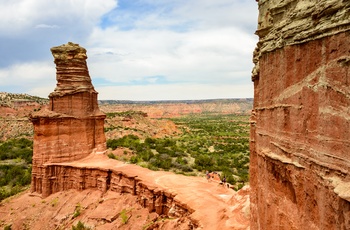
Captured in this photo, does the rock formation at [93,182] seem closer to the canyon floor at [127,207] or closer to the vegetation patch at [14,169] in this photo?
the canyon floor at [127,207]

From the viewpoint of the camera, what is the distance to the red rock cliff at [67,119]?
22.6 metres

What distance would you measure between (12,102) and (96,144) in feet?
212

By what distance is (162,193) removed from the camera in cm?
1605

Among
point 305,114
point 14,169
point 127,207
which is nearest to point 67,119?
point 127,207

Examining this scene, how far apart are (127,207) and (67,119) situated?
9.86 metres

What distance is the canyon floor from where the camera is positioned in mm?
13258

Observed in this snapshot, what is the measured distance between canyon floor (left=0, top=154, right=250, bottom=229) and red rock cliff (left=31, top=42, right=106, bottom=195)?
4.89ft

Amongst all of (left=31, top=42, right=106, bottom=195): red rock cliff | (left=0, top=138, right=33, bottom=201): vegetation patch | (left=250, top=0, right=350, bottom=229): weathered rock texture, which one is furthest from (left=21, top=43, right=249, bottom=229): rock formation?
(left=250, top=0, right=350, bottom=229): weathered rock texture

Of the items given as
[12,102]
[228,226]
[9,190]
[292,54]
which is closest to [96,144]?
[9,190]

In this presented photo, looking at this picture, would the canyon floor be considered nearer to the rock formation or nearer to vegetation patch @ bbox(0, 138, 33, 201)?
the rock formation

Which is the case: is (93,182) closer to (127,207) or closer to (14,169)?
(127,207)

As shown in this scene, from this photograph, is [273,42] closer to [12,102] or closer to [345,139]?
[345,139]

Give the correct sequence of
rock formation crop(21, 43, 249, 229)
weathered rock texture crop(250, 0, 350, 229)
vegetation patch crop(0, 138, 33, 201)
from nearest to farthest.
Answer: weathered rock texture crop(250, 0, 350, 229) < rock formation crop(21, 43, 249, 229) < vegetation patch crop(0, 138, 33, 201)

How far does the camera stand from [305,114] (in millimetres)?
5465
